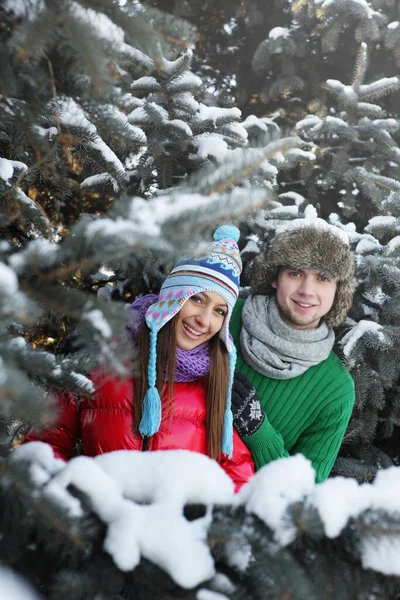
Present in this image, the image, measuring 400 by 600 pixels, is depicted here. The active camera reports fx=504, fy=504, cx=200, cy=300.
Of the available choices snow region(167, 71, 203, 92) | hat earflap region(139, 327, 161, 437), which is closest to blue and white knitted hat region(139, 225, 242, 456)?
hat earflap region(139, 327, 161, 437)

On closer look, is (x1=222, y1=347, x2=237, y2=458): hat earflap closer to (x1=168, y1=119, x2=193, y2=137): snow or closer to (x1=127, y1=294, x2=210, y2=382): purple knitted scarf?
(x1=127, y1=294, x2=210, y2=382): purple knitted scarf

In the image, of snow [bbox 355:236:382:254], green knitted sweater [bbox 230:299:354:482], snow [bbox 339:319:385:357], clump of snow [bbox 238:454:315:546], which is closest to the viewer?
clump of snow [bbox 238:454:315:546]

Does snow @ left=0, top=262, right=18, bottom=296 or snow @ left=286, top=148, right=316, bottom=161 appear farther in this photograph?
snow @ left=286, top=148, right=316, bottom=161

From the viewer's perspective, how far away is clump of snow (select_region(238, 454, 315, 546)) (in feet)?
3.09

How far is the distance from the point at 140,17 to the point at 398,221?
2610mm

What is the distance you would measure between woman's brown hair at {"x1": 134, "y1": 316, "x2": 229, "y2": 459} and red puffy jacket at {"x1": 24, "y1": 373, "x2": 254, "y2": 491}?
35mm

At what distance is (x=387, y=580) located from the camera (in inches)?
39.0

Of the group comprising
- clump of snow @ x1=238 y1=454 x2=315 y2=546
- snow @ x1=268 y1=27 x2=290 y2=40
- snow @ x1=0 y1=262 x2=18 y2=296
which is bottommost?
clump of snow @ x1=238 y1=454 x2=315 y2=546

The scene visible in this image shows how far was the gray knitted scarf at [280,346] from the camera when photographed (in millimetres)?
2766

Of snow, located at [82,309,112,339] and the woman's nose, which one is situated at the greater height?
snow, located at [82,309,112,339]

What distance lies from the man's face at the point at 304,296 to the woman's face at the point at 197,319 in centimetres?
66

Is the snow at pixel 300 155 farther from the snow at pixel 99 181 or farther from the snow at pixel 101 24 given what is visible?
the snow at pixel 101 24

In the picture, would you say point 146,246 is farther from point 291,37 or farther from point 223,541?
point 291,37

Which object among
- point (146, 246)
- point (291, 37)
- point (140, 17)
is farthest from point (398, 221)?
point (146, 246)
